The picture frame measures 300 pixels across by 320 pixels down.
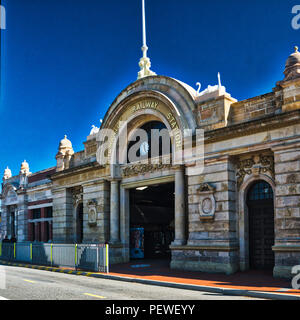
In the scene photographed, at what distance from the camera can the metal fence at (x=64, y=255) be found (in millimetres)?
19453

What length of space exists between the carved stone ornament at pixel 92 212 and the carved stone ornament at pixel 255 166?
10.2 meters

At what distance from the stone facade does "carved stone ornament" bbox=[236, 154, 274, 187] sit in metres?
0.04

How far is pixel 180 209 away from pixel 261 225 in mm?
3854

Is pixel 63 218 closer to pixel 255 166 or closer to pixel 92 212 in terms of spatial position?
pixel 92 212

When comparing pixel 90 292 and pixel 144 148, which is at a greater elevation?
pixel 144 148

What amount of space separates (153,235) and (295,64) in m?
15.7

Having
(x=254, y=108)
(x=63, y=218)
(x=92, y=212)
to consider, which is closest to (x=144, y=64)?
(x=254, y=108)

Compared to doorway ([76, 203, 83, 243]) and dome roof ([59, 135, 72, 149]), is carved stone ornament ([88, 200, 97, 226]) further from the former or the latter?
dome roof ([59, 135, 72, 149])

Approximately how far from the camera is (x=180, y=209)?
1962 cm

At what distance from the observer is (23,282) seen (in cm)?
1566

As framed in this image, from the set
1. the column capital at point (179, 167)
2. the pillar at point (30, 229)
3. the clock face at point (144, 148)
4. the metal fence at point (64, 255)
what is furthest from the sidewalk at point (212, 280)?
the pillar at point (30, 229)

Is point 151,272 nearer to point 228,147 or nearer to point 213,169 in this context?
point 213,169

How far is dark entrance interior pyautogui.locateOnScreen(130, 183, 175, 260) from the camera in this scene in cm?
2558
